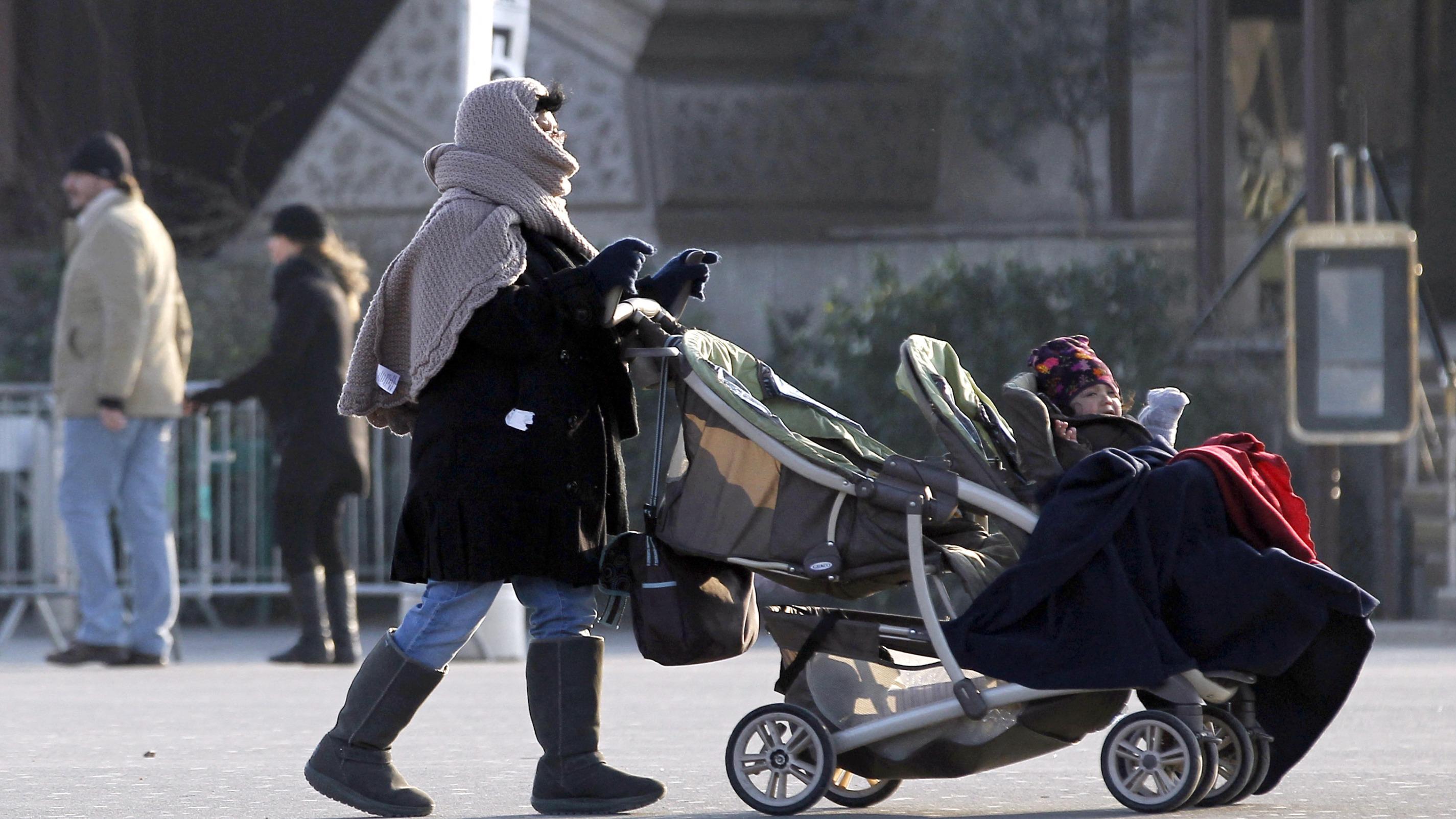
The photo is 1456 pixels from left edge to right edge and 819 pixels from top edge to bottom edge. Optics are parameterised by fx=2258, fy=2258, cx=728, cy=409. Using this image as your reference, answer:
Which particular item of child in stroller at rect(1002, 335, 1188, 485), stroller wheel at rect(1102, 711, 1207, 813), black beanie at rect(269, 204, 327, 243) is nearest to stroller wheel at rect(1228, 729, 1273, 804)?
stroller wheel at rect(1102, 711, 1207, 813)

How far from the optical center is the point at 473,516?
16.2 ft

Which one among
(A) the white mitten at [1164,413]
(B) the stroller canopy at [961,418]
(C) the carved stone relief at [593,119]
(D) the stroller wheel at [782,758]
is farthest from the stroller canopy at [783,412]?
(C) the carved stone relief at [593,119]

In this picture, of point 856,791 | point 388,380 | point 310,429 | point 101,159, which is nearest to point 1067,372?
point 856,791

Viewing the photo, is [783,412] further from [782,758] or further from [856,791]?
[856,791]

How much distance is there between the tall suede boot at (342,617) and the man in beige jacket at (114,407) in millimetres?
623

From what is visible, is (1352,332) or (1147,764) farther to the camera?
(1352,332)

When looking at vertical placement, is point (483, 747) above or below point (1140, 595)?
below

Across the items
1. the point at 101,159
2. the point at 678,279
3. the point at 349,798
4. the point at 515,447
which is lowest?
the point at 349,798

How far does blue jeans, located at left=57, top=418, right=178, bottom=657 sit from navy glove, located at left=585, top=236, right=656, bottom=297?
182 inches

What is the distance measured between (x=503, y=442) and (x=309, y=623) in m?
4.50

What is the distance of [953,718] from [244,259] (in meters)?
8.27

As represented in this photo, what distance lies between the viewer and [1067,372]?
526cm

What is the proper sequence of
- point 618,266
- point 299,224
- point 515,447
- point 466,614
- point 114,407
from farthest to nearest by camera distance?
point 299,224 → point 114,407 → point 466,614 → point 515,447 → point 618,266

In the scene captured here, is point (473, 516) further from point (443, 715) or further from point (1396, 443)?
point (1396, 443)
